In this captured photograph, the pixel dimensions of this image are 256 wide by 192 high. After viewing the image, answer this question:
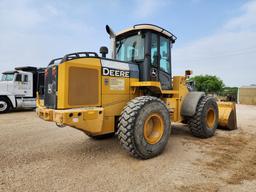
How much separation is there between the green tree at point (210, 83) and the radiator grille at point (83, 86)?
40.1m

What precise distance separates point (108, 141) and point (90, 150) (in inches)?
30.3

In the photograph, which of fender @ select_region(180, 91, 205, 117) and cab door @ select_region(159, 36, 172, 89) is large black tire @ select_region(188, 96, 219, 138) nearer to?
fender @ select_region(180, 91, 205, 117)

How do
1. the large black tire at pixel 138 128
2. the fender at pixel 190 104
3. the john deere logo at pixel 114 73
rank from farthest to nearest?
the fender at pixel 190 104
the john deere logo at pixel 114 73
the large black tire at pixel 138 128

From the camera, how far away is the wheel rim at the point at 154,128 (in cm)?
391

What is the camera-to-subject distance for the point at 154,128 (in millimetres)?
4113

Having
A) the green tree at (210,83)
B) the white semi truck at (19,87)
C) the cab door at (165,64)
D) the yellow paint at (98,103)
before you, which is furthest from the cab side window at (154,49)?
the green tree at (210,83)

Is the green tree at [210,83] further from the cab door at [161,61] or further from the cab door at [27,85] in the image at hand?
the cab door at [161,61]

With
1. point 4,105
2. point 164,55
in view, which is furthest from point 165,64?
point 4,105

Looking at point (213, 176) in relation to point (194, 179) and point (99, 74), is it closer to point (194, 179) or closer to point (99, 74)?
point (194, 179)

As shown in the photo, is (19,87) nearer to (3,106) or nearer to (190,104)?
(3,106)

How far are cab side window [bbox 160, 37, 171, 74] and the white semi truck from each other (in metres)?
8.46

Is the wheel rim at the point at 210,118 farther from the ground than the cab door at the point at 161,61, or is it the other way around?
the cab door at the point at 161,61

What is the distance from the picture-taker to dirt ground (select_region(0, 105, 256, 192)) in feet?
9.09

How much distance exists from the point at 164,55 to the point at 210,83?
41357 millimetres
